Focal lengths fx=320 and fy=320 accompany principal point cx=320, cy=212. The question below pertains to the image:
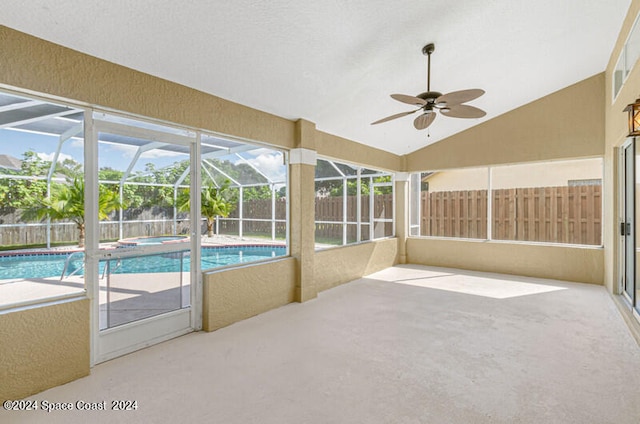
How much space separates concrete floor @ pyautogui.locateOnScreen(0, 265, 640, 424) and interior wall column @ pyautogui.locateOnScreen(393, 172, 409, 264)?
3.13m

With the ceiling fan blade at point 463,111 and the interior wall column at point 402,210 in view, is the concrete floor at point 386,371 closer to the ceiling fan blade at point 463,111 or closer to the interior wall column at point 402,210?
Answer: the ceiling fan blade at point 463,111

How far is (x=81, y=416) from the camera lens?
6.91ft

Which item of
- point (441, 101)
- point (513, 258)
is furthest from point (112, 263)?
point (513, 258)

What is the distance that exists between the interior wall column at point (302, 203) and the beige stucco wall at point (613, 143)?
3.75 m

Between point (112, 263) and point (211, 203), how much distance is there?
1583 millimetres

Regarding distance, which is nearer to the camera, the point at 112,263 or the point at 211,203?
the point at 112,263

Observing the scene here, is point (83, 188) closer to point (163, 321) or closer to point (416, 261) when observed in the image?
point (163, 321)

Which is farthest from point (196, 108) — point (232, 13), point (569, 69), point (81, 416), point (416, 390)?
point (569, 69)

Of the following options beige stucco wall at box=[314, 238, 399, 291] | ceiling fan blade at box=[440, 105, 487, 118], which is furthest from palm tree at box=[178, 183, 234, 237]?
ceiling fan blade at box=[440, 105, 487, 118]

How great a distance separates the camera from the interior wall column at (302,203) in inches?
180

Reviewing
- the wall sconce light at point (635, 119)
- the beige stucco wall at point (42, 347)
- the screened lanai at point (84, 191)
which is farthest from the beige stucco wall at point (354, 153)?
the beige stucco wall at point (42, 347)

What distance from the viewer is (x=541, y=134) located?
577 centimetres

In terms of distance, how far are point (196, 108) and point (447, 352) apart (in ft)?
11.6

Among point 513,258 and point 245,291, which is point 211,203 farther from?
point 513,258
